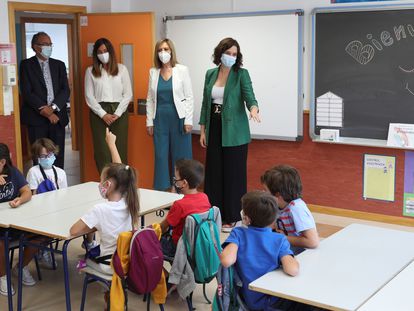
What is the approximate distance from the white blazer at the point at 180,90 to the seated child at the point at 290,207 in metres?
2.83

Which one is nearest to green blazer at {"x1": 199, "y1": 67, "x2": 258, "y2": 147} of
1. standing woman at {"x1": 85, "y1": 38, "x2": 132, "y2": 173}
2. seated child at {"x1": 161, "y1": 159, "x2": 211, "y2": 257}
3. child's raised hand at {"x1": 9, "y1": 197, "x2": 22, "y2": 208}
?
standing woman at {"x1": 85, "y1": 38, "x2": 132, "y2": 173}

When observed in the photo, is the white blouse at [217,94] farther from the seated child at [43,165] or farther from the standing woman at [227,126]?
the seated child at [43,165]

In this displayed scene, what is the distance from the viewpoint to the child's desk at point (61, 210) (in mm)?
3330

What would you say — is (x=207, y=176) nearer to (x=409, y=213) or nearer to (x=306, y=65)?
(x=306, y=65)

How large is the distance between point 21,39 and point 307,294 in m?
7.88

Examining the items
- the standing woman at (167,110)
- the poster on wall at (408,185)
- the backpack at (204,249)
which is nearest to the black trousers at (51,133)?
the standing woman at (167,110)

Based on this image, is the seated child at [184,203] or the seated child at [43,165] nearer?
the seated child at [184,203]

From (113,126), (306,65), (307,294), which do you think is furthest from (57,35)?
(307,294)

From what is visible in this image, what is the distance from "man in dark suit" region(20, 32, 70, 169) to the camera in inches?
235

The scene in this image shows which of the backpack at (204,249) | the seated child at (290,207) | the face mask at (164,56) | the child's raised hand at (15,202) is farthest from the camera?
the face mask at (164,56)

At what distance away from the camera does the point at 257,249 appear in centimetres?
266

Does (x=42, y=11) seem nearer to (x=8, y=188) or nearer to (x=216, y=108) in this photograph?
(x=216, y=108)

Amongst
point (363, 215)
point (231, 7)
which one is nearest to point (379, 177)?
point (363, 215)

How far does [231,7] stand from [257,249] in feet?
13.0
